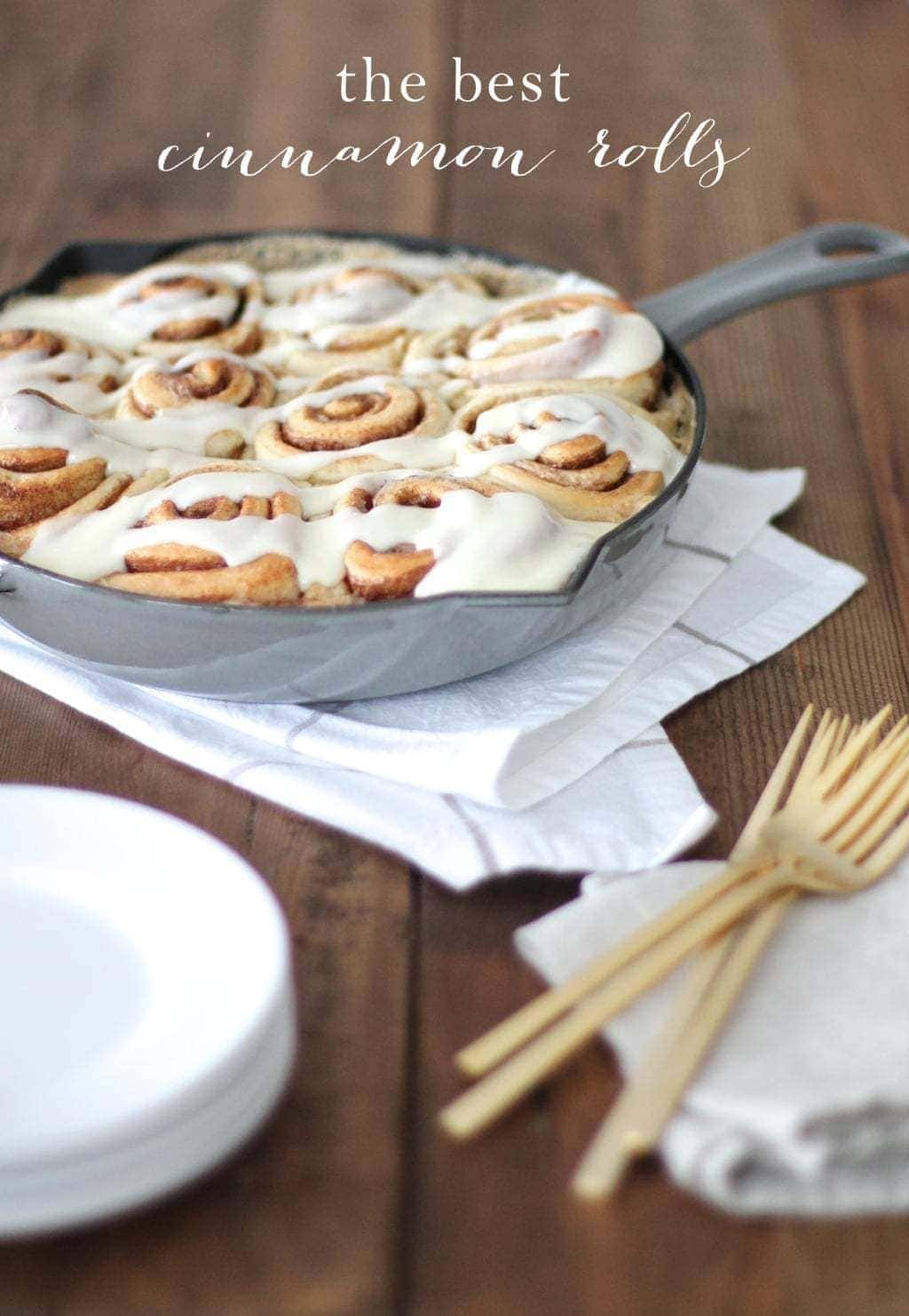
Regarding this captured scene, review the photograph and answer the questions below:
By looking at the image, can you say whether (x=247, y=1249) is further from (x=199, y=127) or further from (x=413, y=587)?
(x=199, y=127)

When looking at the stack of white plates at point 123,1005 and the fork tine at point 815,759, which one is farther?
the fork tine at point 815,759

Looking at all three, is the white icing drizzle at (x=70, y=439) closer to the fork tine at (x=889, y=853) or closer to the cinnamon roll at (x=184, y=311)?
the cinnamon roll at (x=184, y=311)

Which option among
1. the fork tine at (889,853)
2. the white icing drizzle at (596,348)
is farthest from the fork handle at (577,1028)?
the white icing drizzle at (596,348)

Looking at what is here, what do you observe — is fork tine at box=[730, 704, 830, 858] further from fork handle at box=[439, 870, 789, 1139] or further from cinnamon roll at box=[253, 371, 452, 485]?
cinnamon roll at box=[253, 371, 452, 485]

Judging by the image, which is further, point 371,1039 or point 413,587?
point 413,587

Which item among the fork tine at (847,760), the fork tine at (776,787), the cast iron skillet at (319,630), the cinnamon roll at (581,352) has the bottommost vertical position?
the fork tine at (776,787)

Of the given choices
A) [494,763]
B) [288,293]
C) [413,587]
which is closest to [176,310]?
[288,293]

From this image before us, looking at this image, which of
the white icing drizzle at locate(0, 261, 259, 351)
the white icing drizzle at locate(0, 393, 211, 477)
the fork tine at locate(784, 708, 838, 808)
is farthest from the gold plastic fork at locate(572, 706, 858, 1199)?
the white icing drizzle at locate(0, 261, 259, 351)
